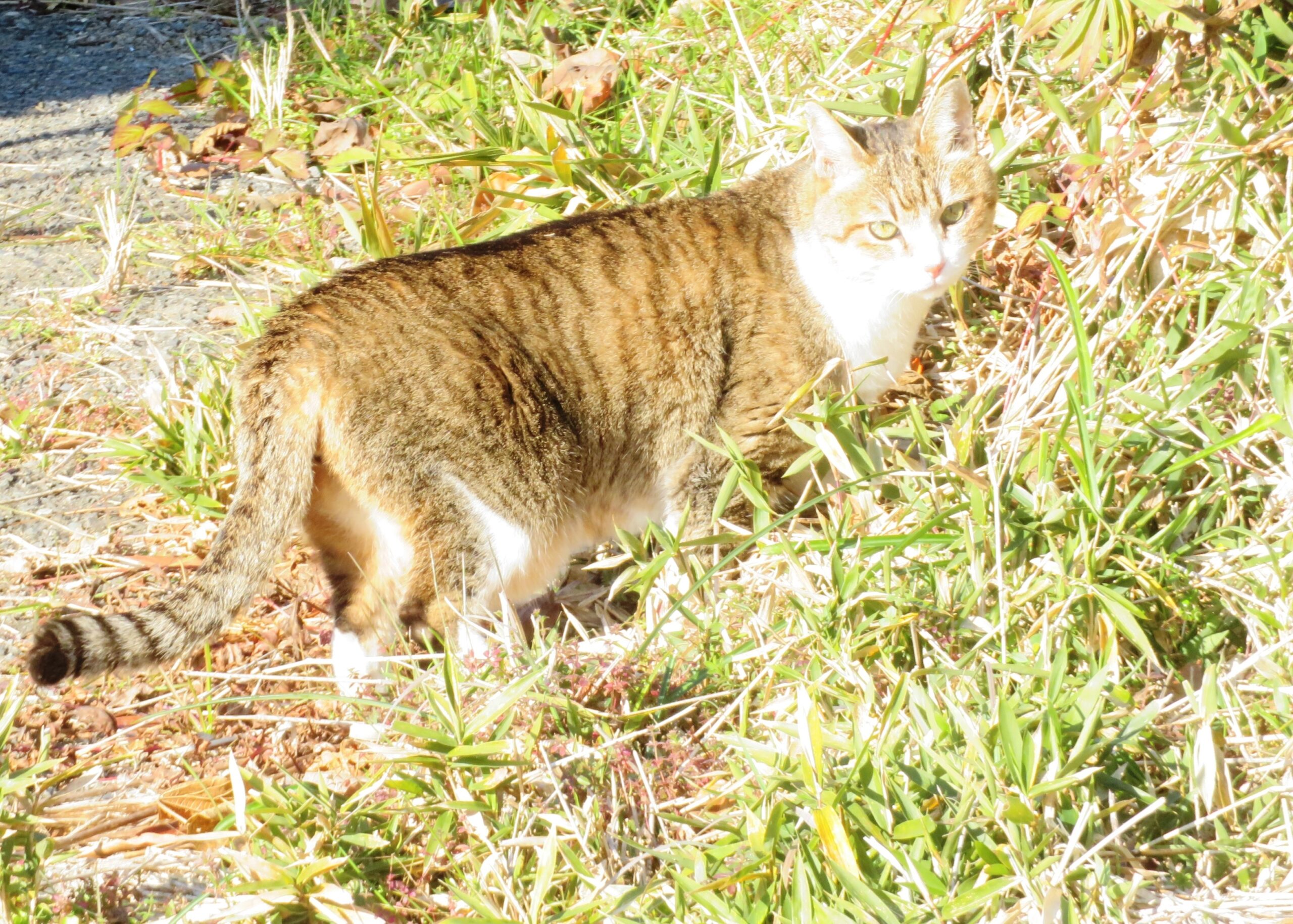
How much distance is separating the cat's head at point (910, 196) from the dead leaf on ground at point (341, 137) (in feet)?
6.87

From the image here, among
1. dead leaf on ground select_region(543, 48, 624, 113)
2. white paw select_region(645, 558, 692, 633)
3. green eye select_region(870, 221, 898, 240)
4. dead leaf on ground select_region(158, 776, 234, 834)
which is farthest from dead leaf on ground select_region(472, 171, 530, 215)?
dead leaf on ground select_region(158, 776, 234, 834)

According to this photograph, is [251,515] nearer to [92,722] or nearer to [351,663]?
[351,663]

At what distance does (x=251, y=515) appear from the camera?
8.20 feet

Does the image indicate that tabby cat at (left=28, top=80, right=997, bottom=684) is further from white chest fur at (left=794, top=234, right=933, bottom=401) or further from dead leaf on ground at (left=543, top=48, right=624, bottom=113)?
dead leaf on ground at (left=543, top=48, right=624, bottom=113)

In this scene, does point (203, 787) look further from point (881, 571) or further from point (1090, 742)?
point (1090, 742)

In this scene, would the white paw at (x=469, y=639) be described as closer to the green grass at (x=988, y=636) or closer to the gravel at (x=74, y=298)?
the green grass at (x=988, y=636)

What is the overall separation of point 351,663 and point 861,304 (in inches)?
61.5

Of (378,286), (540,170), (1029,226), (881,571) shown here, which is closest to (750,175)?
(540,170)

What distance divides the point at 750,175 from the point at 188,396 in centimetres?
189

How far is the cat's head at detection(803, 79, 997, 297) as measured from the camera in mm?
3023

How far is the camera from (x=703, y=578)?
235 cm

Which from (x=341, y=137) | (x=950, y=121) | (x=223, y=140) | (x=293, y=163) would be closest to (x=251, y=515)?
(x=950, y=121)

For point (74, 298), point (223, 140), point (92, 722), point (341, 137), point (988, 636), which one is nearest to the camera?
point (988, 636)

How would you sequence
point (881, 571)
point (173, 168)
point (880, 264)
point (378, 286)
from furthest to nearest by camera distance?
point (173, 168)
point (880, 264)
point (378, 286)
point (881, 571)
